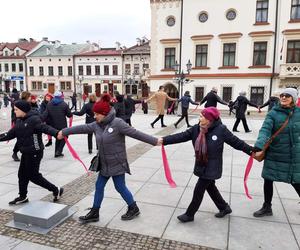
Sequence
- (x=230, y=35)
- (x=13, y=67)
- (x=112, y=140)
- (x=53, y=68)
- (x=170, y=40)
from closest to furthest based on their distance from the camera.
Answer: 1. (x=112, y=140)
2. (x=230, y=35)
3. (x=170, y=40)
4. (x=53, y=68)
5. (x=13, y=67)

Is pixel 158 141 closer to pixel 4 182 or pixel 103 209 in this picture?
pixel 103 209

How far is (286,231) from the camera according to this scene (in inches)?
143

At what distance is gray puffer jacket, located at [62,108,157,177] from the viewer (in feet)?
11.9

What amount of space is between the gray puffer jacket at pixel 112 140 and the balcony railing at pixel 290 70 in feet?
75.1

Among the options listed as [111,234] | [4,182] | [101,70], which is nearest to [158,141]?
[111,234]

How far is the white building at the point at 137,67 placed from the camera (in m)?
46.9

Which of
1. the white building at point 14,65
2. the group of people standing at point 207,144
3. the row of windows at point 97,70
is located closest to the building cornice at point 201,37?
the group of people standing at point 207,144

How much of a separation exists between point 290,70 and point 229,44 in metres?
5.67

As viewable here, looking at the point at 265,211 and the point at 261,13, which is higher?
the point at 261,13

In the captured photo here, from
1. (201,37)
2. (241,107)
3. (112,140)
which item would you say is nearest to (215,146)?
(112,140)

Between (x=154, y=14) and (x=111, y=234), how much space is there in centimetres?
2643

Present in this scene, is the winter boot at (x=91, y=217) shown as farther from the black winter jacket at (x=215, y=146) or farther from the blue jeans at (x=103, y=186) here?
the black winter jacket at (x=215, y=146)

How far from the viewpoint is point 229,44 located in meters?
Answer: 25.1

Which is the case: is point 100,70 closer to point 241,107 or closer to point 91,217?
point 241,107
